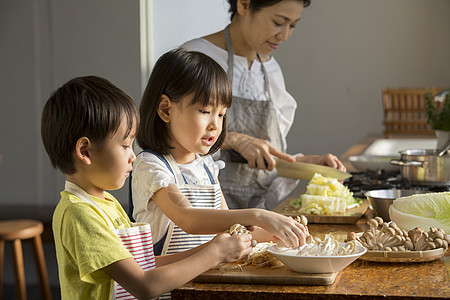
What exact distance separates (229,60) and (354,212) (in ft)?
3.40

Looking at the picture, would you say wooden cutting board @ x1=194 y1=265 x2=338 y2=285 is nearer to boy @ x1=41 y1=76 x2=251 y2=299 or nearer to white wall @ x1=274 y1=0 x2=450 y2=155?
boy @ x1=41 y1=76 x2=251 y2=299

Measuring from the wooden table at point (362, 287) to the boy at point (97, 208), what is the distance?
5cm

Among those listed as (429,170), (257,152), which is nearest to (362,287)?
(429,170)

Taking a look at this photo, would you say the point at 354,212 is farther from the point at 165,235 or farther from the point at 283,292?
the point at 283,292

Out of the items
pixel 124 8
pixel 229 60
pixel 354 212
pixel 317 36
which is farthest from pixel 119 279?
pixel 317 36

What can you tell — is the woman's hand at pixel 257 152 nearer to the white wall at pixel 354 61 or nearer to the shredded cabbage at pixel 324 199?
the shredded cabbage at pixel 324 199

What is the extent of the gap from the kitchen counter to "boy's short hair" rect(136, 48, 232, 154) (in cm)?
54

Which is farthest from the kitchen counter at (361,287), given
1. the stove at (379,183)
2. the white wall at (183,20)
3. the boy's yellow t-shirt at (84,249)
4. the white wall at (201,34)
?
the white wall at (201,34)

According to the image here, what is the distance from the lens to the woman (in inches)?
92.7

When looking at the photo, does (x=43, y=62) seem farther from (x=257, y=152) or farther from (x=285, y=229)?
(x=285, y=229)

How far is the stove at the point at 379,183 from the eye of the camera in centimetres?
198

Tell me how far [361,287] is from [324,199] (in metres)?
0.68

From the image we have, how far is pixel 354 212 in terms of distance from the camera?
1.69 meters

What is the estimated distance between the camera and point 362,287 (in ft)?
3.38
